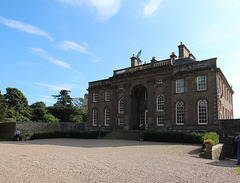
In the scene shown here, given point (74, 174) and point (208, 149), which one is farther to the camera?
point (208, 149)

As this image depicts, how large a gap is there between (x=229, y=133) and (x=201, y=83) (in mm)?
6367

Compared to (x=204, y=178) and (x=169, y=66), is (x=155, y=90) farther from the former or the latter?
(x=204, y=178)

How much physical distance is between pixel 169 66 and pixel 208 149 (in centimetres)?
1535

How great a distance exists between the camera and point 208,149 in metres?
12.3

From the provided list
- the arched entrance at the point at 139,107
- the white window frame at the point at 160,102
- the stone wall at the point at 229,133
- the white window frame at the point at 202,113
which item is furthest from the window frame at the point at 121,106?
the stone wall at the point at 229,133

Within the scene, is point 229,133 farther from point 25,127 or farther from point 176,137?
point 25,127

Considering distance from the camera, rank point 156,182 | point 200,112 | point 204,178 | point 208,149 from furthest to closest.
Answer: point 200,112
point 208,149
point 204,178
point 156,182

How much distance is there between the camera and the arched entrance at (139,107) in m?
30.0

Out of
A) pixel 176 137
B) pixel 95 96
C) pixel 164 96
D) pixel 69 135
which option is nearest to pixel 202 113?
pixel 176 137

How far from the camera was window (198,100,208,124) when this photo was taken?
23.0 meters

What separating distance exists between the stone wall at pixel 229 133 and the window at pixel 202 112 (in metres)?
2.10

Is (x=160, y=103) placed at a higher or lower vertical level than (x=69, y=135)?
higher

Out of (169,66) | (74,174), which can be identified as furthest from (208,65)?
(74,174)

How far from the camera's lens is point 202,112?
2320 cm
